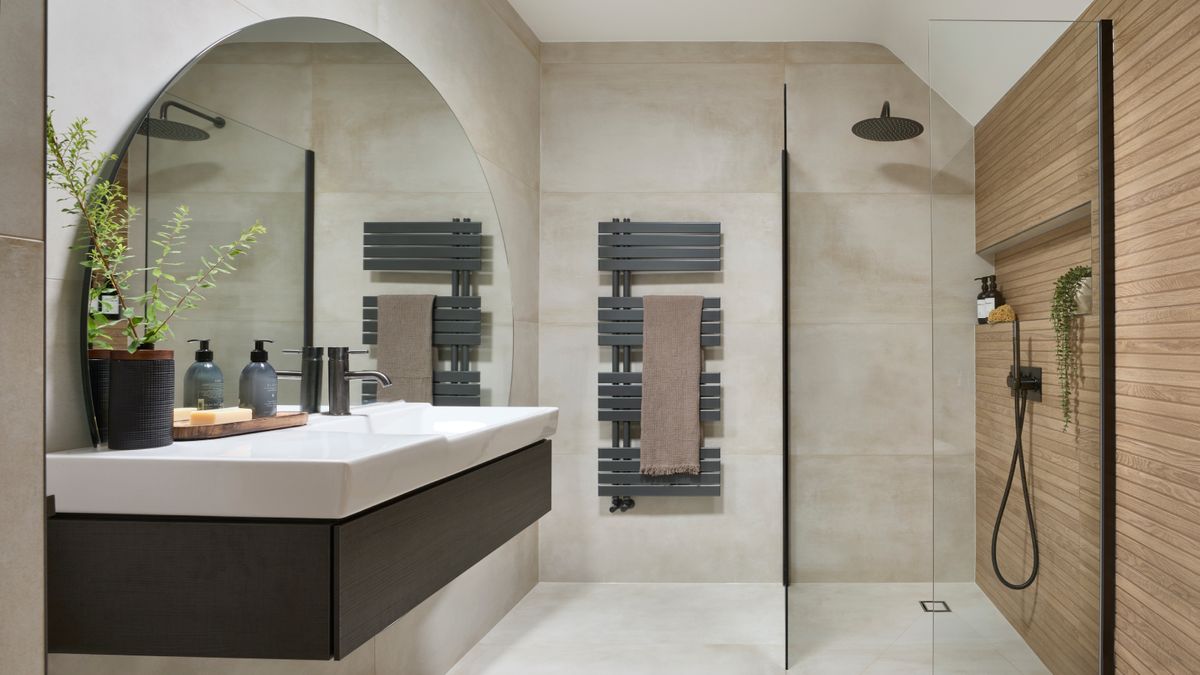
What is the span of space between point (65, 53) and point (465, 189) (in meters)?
1.33

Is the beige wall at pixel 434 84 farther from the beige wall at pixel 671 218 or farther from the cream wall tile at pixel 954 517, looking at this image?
the cream wall tile at pixel 954 517

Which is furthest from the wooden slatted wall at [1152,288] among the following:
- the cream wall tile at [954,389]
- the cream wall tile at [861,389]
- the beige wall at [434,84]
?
the beige wall at [434,84]

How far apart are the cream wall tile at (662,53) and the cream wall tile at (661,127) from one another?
29 millimetres

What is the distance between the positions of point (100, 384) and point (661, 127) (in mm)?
2677

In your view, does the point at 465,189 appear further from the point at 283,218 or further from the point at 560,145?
the point at 560,145

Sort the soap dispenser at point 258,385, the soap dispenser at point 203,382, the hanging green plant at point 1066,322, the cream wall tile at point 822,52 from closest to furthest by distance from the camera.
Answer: the soap dispenser at point 203,382, the soap dispenser at point 258,385, the hanging green plant at point 1066,322, the cream wall tile at point 822,52

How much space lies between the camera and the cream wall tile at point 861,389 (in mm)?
2051

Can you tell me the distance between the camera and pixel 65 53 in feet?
3.64

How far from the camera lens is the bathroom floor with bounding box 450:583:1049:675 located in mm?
1979

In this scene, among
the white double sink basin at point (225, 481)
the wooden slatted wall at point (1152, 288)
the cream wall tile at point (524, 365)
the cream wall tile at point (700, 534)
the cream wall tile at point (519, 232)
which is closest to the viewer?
the white double sink basin at point (225, 481)

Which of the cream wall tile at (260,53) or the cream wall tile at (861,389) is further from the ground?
the cream wall tile at (260,53)

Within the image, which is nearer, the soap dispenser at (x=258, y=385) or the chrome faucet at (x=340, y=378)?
the soap dispenser at (x=258, y=385)

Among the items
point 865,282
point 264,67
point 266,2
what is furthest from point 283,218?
point 865,282

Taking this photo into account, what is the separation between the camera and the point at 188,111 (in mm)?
1342
